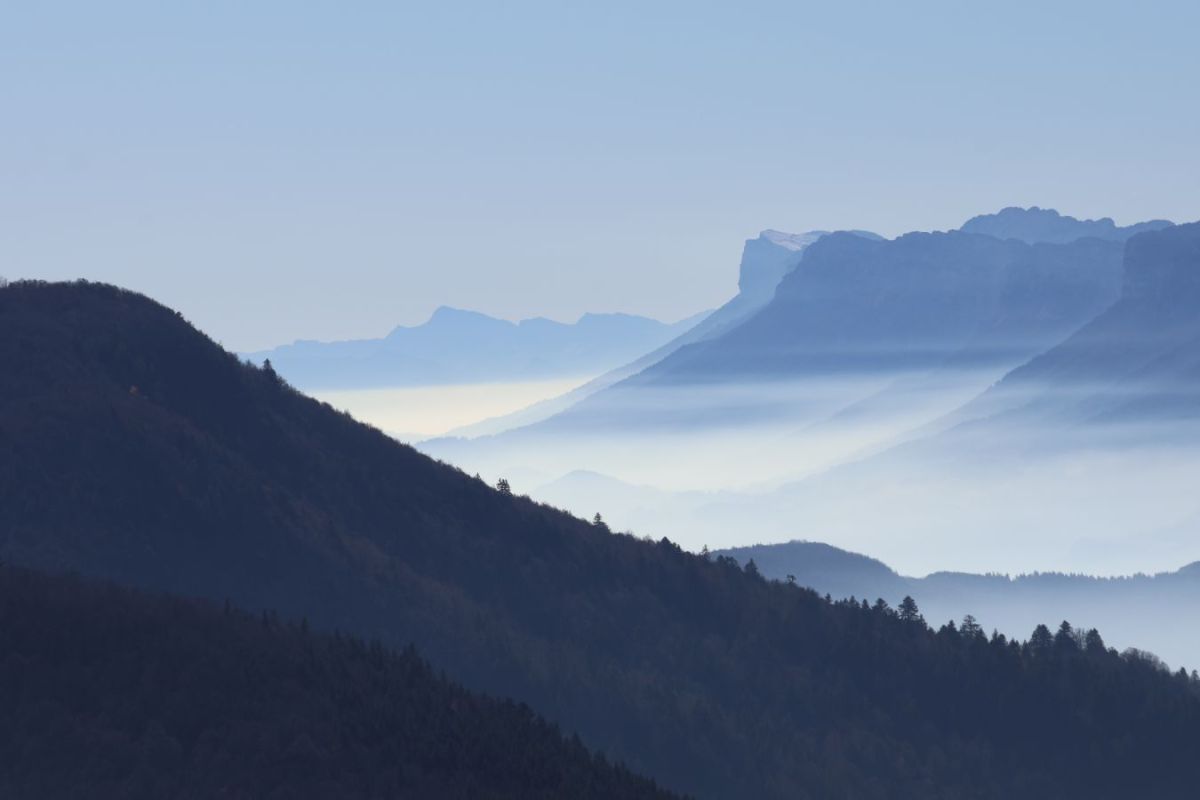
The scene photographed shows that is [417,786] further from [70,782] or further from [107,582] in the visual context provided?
[107,582]

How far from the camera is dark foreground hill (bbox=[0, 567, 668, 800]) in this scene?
119188 millimetres

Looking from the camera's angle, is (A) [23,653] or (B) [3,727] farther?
(A) [23,653]

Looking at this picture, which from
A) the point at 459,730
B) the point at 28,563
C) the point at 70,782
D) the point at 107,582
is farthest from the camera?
the point at 28,563

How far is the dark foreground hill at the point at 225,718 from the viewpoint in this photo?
119188 mm

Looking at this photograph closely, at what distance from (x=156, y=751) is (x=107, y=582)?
33179 mm

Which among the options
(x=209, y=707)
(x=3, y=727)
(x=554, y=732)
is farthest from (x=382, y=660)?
(x=3, y=727)

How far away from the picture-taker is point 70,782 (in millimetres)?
114812

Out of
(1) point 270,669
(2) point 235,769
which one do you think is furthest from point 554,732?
(2) point 235,769

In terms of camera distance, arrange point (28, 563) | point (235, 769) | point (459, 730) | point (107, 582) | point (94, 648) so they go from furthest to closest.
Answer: point (28, 563)
point (107, 582)
point (459, 730)
point (94, 648)
point (235, 769)

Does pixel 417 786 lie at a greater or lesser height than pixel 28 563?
lesser

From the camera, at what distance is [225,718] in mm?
128750

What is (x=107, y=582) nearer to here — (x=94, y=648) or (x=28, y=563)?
(x=94, y=648)

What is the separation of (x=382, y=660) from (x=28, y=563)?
59321mm

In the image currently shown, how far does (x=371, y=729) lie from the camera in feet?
440
